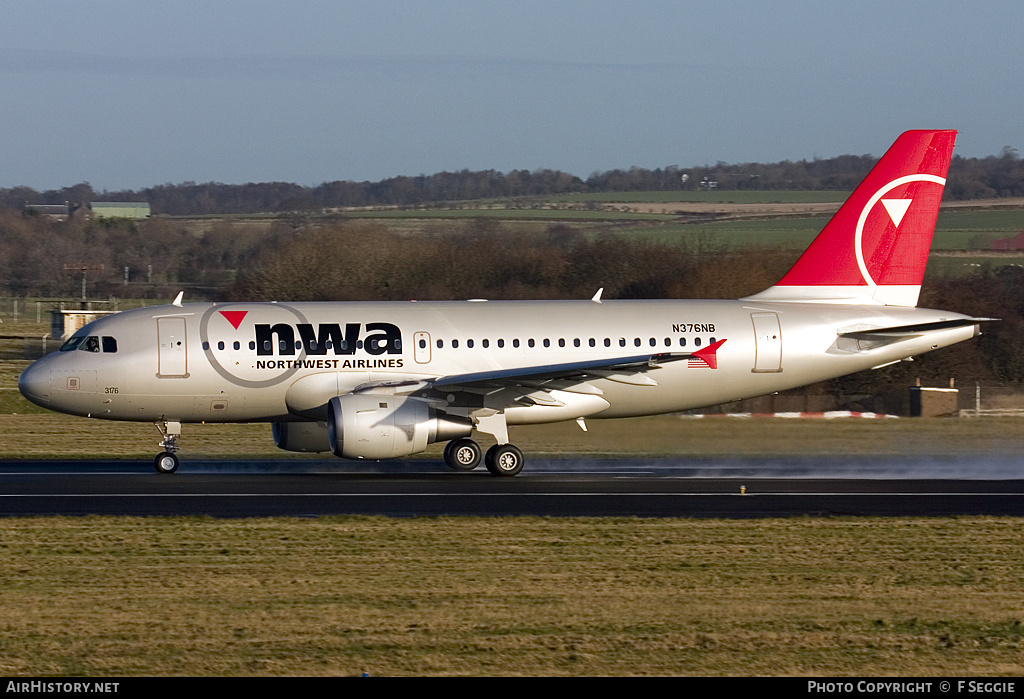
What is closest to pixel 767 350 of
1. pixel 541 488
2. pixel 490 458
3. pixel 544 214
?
pixel 490 458

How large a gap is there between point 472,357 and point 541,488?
13.0 ft

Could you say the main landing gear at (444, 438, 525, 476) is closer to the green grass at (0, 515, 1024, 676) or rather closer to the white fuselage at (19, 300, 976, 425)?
the white fuselage at (19, 300, 976, 425)

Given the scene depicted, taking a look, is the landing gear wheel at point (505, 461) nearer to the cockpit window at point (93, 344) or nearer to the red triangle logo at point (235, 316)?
the red triangle logo at point (235, 316)

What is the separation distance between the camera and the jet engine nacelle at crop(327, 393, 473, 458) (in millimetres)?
22109

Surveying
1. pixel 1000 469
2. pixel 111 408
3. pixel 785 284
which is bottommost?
pixel 1000 469

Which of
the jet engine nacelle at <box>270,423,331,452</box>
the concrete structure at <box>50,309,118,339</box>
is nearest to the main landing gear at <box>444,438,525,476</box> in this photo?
the jet engine nacelle at <box>270,423,331,452</box>

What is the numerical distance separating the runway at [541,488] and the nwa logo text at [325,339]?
240 centimetres

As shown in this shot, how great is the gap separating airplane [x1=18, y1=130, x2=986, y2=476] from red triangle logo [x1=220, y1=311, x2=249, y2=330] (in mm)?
27

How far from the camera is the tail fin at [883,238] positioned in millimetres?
26234

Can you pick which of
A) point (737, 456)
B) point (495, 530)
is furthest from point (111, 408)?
point (737, 456)

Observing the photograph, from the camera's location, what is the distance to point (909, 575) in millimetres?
13602

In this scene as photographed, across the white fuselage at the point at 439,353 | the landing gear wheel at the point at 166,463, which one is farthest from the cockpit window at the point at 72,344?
the landing gear wheel at the point at 166,463

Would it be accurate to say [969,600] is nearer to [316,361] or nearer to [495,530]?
[495,530]

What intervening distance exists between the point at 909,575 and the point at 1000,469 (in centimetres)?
1275
